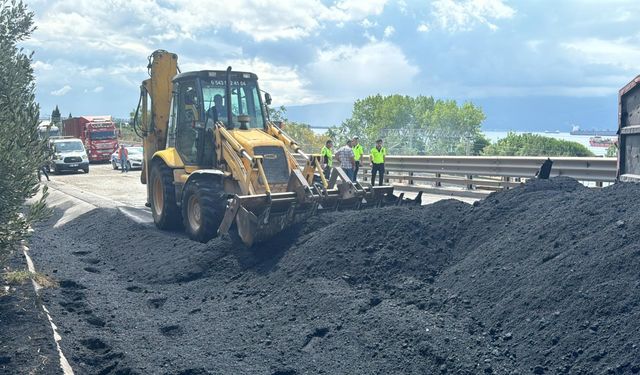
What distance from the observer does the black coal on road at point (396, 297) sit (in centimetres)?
606

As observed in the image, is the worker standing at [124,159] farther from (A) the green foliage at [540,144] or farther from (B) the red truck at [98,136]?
(A) the green foliage at [540,144]

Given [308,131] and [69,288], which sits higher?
[308,131]

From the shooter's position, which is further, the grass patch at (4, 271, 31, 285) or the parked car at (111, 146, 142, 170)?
the parked car at (111, 146, 142, 170)

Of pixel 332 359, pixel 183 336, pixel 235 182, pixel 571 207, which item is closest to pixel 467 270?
pixel 571 207

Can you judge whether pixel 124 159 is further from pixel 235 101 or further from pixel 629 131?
pixel 629 131

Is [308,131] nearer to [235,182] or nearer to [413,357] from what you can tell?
[235,182]

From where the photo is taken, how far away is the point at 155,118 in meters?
15.0

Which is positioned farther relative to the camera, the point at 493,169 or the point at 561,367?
the point at 493,169

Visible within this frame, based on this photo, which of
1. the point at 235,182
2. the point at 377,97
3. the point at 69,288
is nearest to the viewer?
the point at 69,288

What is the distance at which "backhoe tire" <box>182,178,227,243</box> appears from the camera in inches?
462

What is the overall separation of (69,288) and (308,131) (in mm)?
34163

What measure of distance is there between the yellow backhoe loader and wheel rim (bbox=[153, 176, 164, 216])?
0.02 metres

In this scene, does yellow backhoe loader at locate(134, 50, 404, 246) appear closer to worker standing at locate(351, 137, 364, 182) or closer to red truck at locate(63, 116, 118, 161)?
worker standing at locate(351, 137, 364, 182)

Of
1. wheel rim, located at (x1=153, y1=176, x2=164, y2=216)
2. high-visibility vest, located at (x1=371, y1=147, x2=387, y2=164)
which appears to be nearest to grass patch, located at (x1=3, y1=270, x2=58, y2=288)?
wheel rim, located at (x1=153, y1=176, x2=164, y2=216)
